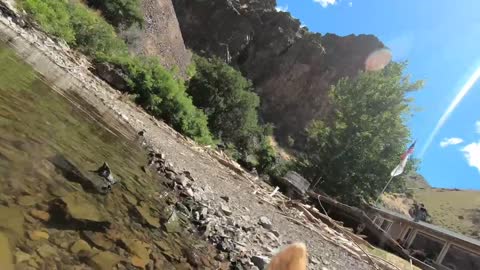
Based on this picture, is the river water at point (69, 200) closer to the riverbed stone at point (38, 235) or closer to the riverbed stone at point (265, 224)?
the riverbed stone at point (38, 235)

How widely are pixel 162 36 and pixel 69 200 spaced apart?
104ft

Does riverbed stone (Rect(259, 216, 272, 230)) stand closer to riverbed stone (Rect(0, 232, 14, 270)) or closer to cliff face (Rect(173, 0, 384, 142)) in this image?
riverbed stone (Rect(0, 232, 14, 270))

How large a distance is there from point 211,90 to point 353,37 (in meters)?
43.6

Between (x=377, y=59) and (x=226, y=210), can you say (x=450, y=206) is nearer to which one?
(x=377, y=59)

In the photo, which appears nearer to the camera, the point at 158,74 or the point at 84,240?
the point at 84,240

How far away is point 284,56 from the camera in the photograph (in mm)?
64938

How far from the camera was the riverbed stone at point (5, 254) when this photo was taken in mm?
3695

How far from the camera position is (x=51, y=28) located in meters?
20.4

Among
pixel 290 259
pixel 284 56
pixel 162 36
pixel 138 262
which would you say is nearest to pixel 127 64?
pixel 162 36

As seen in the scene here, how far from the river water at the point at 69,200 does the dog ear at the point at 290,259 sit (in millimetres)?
3062

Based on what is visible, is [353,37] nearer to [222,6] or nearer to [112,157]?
[222,6]

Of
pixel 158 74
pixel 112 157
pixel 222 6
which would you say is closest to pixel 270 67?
pixel 222 6

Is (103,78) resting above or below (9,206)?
above

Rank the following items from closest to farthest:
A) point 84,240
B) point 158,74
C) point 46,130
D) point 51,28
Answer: point 84,240, point 46,130, point 51,28, point 158,74
